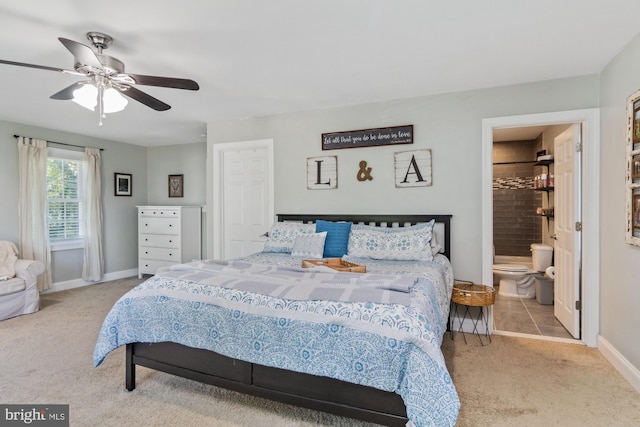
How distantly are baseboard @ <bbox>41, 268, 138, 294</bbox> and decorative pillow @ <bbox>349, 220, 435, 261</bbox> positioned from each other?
4.55 metres

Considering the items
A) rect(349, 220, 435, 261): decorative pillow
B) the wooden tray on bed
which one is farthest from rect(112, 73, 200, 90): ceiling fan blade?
rect(349, 220, 435, 261): decorative pillow

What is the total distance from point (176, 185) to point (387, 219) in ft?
13.8

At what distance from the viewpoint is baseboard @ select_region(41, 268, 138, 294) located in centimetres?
499

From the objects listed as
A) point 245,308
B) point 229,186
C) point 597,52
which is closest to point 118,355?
point 245,308

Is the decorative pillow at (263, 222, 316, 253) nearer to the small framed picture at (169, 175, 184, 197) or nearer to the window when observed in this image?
the small framed picture at (169, 175, 184, 197)

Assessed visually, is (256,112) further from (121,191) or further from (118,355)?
(121,191)

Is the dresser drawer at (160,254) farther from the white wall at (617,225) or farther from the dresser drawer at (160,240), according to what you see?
the white wall at (617,225)

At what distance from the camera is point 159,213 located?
18.7ft

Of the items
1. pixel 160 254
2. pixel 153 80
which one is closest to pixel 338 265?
pixel 153 80

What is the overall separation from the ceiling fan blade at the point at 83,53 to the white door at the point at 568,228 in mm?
3833

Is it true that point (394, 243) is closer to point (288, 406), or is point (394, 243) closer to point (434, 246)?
point (434, 246)

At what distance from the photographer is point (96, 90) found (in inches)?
91.5

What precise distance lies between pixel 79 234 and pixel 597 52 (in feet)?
22.0

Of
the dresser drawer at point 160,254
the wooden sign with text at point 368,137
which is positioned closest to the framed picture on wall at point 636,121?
the wooden sign with text at point 368,137
